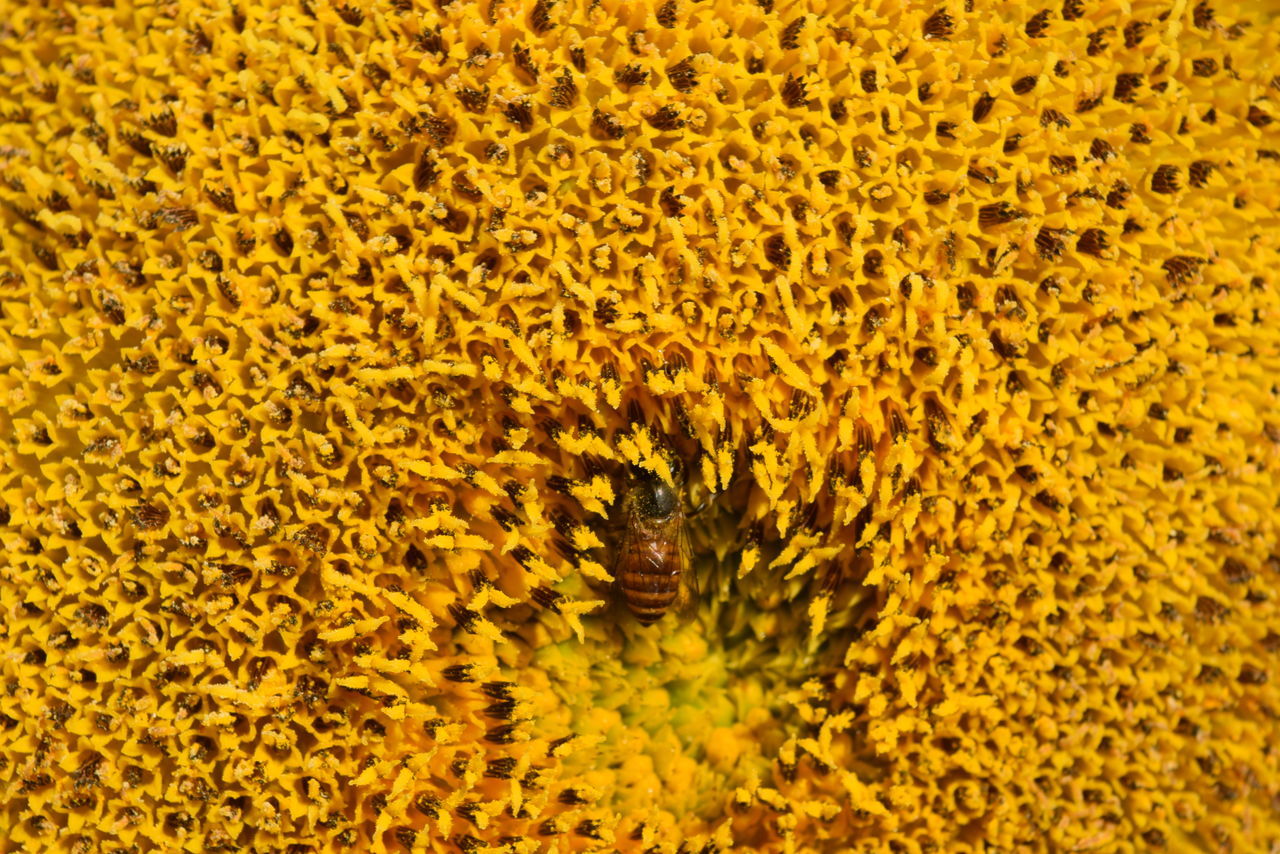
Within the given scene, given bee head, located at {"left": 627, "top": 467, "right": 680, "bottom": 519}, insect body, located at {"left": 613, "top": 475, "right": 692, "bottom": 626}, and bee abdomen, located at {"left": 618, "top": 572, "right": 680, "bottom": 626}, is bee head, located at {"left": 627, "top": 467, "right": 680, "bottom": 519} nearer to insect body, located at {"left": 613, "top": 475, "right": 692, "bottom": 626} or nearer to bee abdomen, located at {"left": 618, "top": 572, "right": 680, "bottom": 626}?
insect body, located at {"left": 613, "top": 475, "right": 692, "bottom": 626}

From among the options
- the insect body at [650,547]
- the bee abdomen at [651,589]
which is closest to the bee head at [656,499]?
the insect body at [650,547]

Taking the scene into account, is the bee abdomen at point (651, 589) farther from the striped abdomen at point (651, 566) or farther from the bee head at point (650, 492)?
the bee head at point (650, 492)

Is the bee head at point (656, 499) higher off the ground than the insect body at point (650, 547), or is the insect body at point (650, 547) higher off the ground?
the bee head at point (656, 499)

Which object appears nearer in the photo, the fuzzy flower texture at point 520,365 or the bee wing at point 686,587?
the fuzzy flower texture at point 520,365

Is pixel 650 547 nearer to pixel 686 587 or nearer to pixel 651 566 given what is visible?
pixel 651 566

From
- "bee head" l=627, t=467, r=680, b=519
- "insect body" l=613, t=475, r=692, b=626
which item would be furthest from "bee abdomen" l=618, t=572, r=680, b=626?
"bee head" l=627, t=467, r=680, b=519

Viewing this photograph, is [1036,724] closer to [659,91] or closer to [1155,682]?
[1155,682]

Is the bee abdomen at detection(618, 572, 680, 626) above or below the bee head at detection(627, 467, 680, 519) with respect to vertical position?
below

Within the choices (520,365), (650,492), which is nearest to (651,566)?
(650,492)
